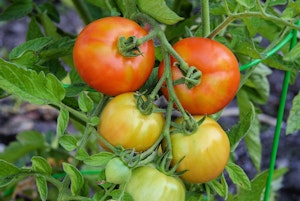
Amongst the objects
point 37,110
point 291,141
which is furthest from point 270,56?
point 37,110

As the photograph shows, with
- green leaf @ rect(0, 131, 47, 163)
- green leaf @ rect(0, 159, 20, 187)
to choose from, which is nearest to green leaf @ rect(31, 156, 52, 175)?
green leaf @ rect(0, 159, 20, 187)

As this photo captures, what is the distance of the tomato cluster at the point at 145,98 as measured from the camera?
740mm

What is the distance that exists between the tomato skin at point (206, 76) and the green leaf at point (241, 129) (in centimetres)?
6

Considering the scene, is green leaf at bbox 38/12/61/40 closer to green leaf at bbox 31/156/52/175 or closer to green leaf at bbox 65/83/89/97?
green leaf at bbox 65/83/89/97

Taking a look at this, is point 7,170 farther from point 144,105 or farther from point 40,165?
point 144,105

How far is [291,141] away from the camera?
8.14ft

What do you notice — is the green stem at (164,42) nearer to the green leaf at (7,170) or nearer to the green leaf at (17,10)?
the green leaf at (7,170)

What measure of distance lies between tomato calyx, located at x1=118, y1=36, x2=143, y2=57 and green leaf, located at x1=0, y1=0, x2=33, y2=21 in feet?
1.62

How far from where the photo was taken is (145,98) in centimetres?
77

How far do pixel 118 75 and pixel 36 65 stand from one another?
0.61 ft

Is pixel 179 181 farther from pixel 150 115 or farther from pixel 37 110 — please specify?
pixel 37 110

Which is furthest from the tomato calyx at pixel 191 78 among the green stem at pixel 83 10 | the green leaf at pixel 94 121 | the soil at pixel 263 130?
the soil at pixel 263 130

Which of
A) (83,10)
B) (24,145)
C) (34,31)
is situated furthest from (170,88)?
(24,145)

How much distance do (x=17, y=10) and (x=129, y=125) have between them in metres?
0.57
